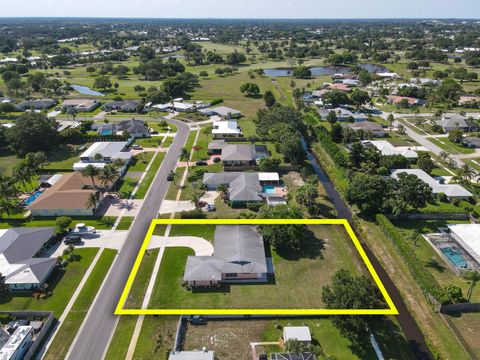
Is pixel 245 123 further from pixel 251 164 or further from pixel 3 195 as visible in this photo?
pixel 3 195

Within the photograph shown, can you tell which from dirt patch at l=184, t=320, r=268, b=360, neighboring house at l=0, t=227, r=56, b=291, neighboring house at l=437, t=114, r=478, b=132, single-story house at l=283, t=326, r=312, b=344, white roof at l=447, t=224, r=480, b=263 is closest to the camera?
dirt patch at l=184, t=320, r=268, b=360

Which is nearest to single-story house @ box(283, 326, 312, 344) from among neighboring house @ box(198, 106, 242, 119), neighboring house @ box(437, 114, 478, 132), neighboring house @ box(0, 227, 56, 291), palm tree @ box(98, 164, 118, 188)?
neighboring house @ box(0, 227, 56, 291)

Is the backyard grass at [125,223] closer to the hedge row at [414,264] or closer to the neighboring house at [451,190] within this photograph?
the hedge row at [414,264]

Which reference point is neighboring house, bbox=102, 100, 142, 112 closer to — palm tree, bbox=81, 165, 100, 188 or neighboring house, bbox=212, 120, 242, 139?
neighboring house, bbox=212, 120, 242, 139

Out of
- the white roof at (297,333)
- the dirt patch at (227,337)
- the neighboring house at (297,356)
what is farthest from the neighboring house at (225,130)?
the neighboring house at (297,356)

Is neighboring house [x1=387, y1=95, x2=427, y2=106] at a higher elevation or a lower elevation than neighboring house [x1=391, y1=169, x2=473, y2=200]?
lower

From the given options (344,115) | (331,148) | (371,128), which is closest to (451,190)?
(331,148)

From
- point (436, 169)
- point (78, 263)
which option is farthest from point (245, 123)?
point (78, 263)
